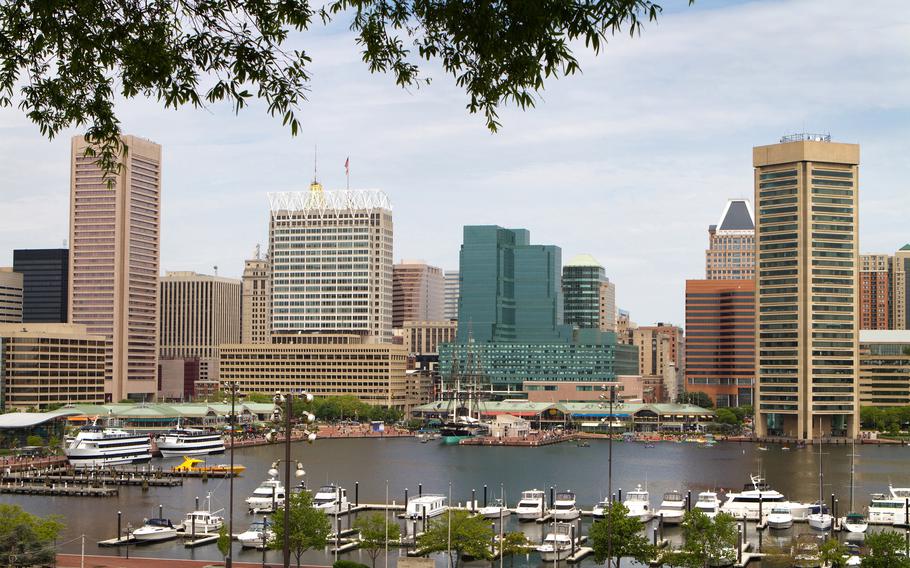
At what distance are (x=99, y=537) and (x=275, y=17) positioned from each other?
3140 inches

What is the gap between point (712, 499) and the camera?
4003 inches

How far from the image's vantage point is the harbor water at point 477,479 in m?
95.6

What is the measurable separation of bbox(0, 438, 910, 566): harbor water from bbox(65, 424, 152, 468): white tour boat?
5081 millimetres

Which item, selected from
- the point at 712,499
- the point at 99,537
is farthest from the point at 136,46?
the point at 712,499

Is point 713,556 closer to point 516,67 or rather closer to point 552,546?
point 552,546

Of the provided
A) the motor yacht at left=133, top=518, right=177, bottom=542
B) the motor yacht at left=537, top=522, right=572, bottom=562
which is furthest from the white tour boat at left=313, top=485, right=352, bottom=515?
the motor yacht at left=537, top=522, right=572, bottom=562

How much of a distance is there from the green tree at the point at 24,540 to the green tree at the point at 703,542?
36.6 meters

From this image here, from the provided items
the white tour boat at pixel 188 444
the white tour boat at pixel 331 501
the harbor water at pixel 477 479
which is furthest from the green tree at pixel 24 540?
the white tour boat at pixel 188 444

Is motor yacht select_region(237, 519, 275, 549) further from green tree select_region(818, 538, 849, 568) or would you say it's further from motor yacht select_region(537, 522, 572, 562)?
green tree select_region(818, 538, 849, 568)

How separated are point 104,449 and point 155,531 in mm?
68306

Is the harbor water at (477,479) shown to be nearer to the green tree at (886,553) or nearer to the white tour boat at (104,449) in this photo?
the white tour boat at (104,449)

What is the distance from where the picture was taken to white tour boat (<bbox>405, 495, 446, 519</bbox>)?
318ft

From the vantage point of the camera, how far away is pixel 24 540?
6738 centimetres

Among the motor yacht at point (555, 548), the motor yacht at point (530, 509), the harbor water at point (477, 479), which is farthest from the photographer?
the motor yacht at point (530, 509)
